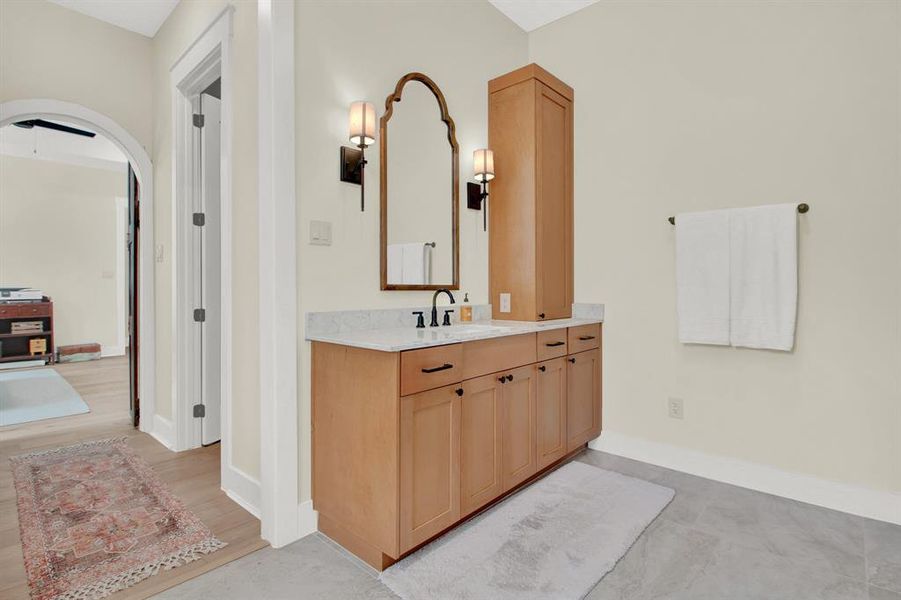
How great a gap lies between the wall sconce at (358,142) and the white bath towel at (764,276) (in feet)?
6.58

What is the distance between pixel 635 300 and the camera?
2916mm

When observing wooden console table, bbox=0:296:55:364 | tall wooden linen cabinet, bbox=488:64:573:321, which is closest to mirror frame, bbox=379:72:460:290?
tall wooden linen cabinet, bbox=488:64:573:321

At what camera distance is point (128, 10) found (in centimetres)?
309

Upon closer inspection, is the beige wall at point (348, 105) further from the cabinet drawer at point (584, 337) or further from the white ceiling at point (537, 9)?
the cabinet drawer at point (584, 337)

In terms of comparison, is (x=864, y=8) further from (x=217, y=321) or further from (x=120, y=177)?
(x=120, y=177)

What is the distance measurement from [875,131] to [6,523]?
14.7 ft

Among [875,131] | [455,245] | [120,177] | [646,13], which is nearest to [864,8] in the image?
[875,131]

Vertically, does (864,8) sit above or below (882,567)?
above

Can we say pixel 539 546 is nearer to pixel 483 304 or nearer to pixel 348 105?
pixel 483 304

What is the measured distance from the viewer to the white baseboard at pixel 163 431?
3.06 m

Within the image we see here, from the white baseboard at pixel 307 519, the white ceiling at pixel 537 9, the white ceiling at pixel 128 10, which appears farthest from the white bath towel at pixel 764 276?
the white ceiling at pixel 128 10

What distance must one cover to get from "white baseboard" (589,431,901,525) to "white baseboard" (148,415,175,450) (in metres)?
2.89

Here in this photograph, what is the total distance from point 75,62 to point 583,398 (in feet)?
13.5

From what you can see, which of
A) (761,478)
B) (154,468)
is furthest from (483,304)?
(154,468)
